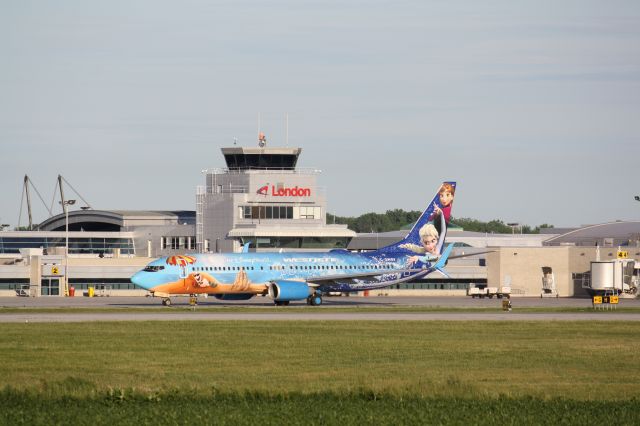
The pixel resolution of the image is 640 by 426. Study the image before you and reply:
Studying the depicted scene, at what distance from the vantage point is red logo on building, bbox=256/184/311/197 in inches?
5487

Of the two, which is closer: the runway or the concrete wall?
the runway

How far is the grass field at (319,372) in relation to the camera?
111 feet

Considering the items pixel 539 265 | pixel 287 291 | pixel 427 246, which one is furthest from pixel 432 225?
pixel 539 265

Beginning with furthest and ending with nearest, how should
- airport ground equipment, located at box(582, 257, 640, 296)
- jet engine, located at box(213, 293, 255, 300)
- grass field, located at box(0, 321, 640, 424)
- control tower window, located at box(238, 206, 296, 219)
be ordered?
control tower window, located at box(238, 206, 296, 219)
airport ground equipment, located at box(582, 257, 640, 296)
jet engine, located at box(213, 293, 255, 300)
grass field, located at box(0, 321, 640, 424)

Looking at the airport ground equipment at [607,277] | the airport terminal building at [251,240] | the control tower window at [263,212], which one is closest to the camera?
the airport ground equipment at [607,277]

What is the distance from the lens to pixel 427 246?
102312mm

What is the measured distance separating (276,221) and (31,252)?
2938 cm

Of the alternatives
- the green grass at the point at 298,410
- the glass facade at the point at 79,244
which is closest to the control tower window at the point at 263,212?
the glass facade at the point at 79,244

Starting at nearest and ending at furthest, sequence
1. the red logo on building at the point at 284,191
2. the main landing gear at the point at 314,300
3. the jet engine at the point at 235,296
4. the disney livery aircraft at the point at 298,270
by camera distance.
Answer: the disney livery aircraft at the point at 298,270 < the jet engine at the point at 235,296 < the main landing gear at the point at 314,300 < the red logo on building at the point at 284,191

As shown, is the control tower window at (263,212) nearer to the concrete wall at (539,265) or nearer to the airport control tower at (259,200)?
the airport control tower at (259,200)

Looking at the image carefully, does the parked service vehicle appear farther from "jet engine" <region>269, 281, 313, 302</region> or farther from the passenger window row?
"jet engine" <region>269, 281, 313, 302</region>

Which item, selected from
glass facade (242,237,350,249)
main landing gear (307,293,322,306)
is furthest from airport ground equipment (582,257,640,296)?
glass facade (242,237,350,249)

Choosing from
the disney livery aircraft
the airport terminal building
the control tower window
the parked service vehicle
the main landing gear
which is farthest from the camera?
the control tower window

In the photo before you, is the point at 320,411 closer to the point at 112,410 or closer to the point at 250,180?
the point at 112,410
